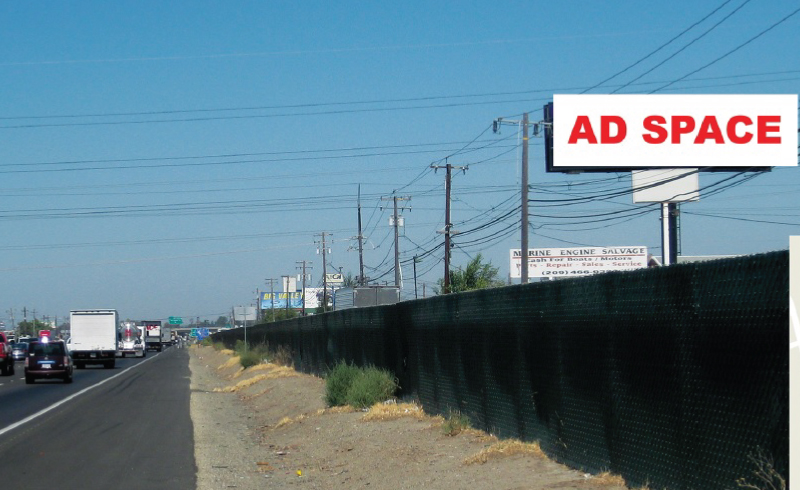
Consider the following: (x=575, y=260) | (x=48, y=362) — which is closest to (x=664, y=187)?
(x=48, y=362)

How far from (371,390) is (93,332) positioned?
143ft

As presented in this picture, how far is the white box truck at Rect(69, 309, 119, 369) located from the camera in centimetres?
5944

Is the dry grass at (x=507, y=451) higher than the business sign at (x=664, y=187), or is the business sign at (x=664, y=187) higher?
the business sign at (x=664, y=187)

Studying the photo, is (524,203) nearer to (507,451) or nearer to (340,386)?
(340,386)

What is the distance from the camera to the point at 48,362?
4138cm

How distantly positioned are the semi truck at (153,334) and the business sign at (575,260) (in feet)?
A: 248

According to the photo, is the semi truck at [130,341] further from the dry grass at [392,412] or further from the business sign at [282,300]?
the dry grass at [392,412]

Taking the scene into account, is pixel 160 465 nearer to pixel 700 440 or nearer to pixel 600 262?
pixel 700 440

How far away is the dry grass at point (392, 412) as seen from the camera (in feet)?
59.9

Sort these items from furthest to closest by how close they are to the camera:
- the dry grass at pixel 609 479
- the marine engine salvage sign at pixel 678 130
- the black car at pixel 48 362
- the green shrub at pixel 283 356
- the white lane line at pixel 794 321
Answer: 1. the green shrub at pixel 283 356
2. the black car at pixel 48 362
3. the marine engine salvage sign at pixel 678 130
4. the dry grass at pixel 609 479
5. the white lane line at pixel 794 321

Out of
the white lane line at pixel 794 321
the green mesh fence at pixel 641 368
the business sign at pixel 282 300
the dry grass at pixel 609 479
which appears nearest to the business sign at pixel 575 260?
the green mesh fence at pixel 641 368

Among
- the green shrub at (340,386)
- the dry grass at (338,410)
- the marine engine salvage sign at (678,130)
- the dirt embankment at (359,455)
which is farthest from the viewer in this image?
the marine engine salvage sign at (678,130)

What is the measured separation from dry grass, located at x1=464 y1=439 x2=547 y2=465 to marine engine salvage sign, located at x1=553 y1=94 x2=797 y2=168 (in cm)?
1779

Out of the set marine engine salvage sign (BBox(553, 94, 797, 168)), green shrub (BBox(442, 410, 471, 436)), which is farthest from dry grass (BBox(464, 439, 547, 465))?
marine engine salvage sign (BBox(553, 94, 797, 168))
